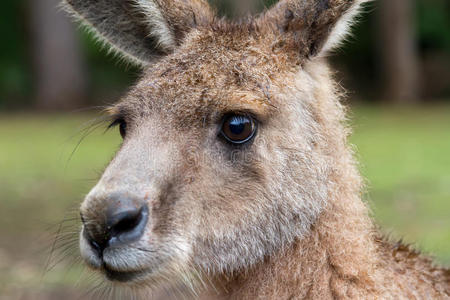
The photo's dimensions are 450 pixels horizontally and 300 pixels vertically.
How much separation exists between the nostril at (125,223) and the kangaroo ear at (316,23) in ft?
5.07

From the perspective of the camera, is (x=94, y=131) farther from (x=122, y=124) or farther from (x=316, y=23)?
(x=316, y=23)

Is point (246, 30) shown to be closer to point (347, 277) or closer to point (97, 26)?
point (97, 26)

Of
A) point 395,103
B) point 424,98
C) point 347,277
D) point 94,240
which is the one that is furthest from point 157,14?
point 424,98

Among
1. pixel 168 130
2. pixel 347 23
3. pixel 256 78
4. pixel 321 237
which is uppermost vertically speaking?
pixel 347 23

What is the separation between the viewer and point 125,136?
443 centimetres

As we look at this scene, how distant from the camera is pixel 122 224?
367 centimetres

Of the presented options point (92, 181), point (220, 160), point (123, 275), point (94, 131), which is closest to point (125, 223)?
point (123, 275)

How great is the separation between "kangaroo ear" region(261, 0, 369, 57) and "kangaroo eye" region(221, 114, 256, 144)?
0.65 meters

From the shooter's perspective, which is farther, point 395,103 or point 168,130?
point 395,103

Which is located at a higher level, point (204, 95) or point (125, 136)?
point (204, 95)

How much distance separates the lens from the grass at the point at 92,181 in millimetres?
8680

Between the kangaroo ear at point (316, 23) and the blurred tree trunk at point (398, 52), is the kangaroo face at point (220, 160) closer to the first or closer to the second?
the kangaroo ear at point (316, 23)

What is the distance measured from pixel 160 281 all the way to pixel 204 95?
1.10 meters

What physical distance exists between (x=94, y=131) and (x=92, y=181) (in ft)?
56.6
